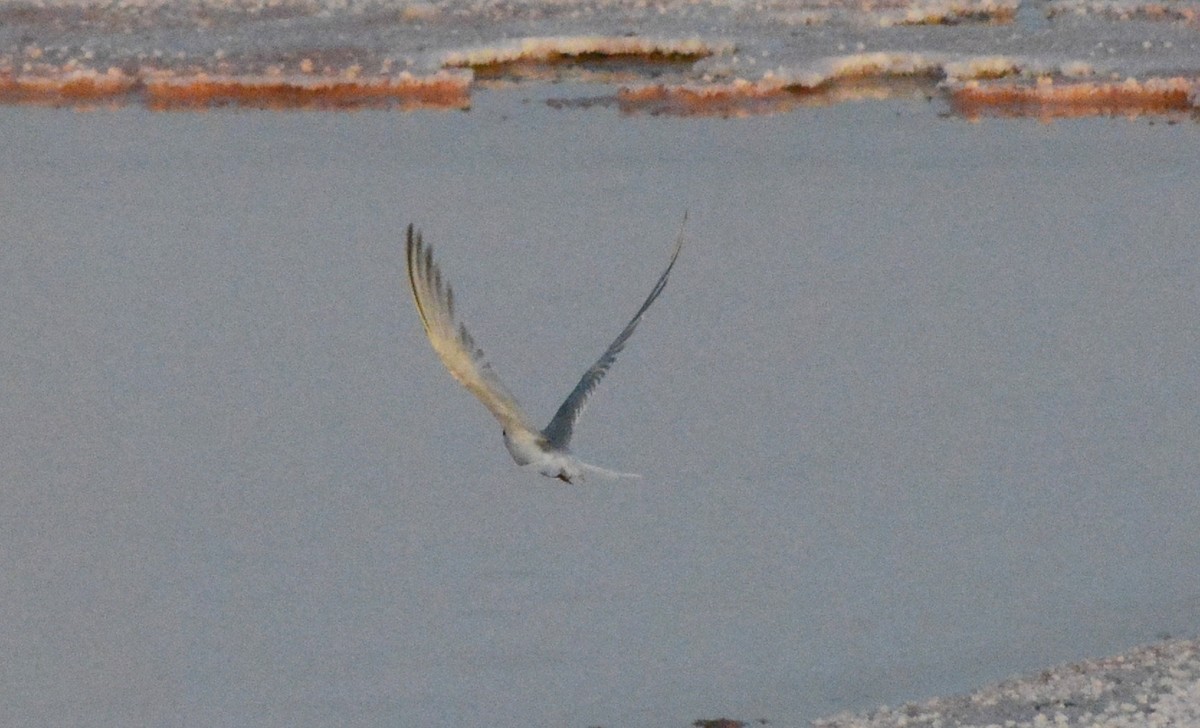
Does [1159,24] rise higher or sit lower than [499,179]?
higher

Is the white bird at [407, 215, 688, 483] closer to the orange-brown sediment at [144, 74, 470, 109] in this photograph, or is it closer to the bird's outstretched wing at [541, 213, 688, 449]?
the bird's outstretched wing at [541, 213, 688, 449]

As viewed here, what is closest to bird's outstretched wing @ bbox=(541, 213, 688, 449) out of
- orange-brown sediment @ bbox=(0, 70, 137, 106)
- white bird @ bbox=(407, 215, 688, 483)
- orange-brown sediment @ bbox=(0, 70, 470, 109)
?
white bird @ bbox=(407, 215, 688, 483)

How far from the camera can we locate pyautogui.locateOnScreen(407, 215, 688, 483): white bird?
20.8 feet

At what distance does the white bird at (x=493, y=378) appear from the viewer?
20.8ft

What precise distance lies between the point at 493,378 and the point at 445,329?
295mm

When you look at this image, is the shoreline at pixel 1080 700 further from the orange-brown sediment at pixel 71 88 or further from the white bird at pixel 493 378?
the orange-brown sediment at pixel 71 88

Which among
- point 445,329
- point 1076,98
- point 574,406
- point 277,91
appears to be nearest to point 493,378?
point 445,329

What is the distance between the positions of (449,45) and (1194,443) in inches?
325

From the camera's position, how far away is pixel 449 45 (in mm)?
17031

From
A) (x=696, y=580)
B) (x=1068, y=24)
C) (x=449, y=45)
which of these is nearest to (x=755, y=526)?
(x=696, y=580)

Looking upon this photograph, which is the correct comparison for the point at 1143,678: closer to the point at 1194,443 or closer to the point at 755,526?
the point at 755,526

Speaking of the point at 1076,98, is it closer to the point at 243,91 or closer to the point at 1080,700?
the point at 243,91

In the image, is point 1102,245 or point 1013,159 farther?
point 1013,159

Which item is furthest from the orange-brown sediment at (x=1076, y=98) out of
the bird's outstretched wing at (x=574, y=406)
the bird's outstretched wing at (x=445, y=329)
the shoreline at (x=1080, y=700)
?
the bird's outstretched wing at (x=445, y=329)
